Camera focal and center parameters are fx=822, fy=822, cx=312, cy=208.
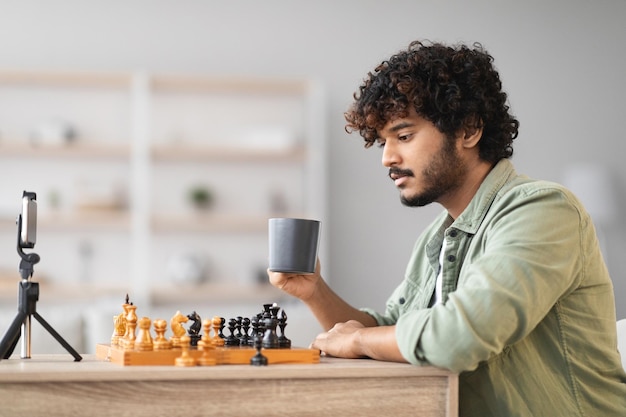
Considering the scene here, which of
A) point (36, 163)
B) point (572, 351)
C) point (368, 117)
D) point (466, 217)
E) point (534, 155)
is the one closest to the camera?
point (572, 351)

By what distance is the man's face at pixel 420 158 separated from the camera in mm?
1678

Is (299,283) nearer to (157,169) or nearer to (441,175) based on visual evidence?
(441,175)

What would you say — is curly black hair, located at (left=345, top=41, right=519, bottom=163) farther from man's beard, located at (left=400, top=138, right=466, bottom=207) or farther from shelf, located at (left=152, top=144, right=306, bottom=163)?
shelf, located at (left=152, top=144, right=306, bottom=163)

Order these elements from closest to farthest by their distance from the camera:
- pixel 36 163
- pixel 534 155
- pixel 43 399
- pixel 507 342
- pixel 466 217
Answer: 1. pixel 43 399
2. pixel 507 342
3. pixel 466 217
4. pixel 36 163
5. pixel 534 155

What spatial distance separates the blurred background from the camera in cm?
455

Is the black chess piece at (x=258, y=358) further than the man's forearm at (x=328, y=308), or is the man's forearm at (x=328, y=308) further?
the man's forearm at (x=328, y=308)

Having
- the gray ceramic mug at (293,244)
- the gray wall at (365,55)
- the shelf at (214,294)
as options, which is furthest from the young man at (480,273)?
the gray wall at (365,55)

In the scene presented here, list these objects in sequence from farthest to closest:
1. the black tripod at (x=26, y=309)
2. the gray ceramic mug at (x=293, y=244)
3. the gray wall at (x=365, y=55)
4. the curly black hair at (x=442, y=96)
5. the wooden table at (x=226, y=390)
Result: 1. the gray wall at (x=365, y=55)
2. the curly black hair at (x=442, y=96)
3. the gray ceramic mug at (x=293, y=244)
4. the black tripod at (x=26, y=309)
5. the wooden table at (x=226, y=390)

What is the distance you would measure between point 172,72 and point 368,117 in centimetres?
332

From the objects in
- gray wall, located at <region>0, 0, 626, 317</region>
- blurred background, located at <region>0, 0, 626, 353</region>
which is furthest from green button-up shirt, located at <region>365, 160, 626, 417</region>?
gray wall, located at <region>0, 0, 626, 317</region>

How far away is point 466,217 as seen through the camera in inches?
62.7

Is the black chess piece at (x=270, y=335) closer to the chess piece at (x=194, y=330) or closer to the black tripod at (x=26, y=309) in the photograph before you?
the chess piece at (x=194, y=330)

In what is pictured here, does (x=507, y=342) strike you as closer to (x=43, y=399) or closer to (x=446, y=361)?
(x=446, y=361)

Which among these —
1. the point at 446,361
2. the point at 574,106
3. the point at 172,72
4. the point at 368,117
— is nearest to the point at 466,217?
the point at 368,117
